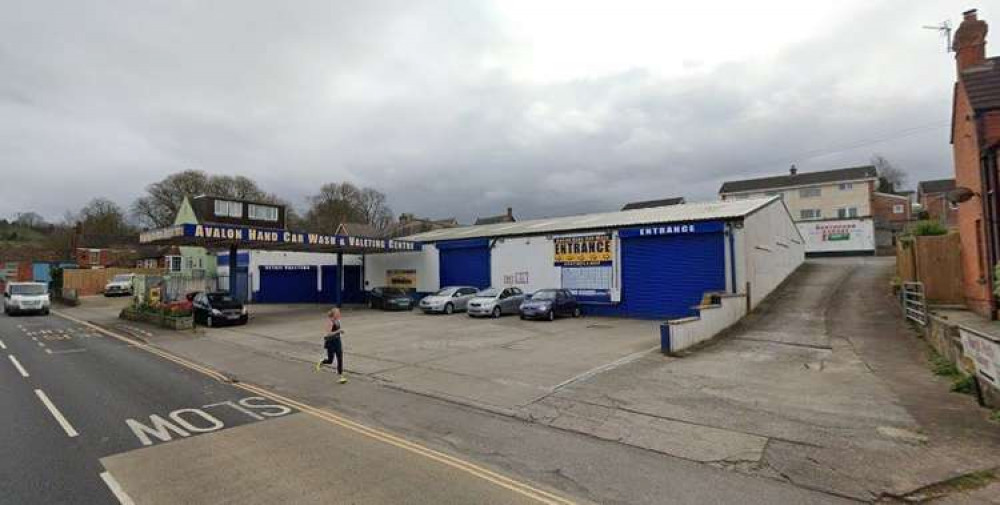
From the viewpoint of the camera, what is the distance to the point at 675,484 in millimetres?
4871

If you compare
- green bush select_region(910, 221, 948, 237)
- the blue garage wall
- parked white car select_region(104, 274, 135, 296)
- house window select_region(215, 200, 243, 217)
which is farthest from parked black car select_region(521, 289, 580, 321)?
parked white car select_region(104, 274, 135, 296)

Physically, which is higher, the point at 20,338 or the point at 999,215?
the point at 999,215

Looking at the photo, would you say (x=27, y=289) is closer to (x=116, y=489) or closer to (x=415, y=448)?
(x=116, y=489)

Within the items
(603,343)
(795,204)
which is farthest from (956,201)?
(795,204)

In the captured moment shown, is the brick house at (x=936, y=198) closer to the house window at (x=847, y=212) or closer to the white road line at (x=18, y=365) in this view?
the house window at (x=847, y=212)

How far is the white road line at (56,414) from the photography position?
252 inches

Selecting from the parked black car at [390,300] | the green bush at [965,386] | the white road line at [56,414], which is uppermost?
the parked black car at [390,300]

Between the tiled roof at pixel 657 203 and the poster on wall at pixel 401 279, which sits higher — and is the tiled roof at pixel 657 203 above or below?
above

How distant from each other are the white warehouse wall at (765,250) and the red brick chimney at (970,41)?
7.42 metres

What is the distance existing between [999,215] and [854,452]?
33.5ft

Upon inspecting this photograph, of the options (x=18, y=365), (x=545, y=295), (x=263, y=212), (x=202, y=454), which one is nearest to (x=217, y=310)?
(x=18, y=365)

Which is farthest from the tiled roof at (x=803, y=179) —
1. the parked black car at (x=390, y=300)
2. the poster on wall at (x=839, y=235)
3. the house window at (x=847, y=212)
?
the parked black car at (x=390, y=300)

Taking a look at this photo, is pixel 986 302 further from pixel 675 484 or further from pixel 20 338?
pixel 20 338

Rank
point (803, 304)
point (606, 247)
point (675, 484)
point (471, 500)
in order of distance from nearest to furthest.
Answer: point (471, 500) → point (675, 484) → point (803, 304) → point (606, 247)
